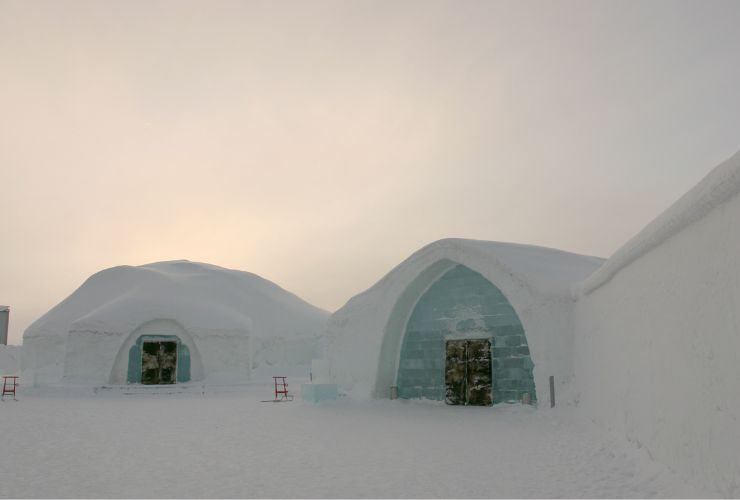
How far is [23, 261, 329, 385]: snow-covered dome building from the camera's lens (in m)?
24.7

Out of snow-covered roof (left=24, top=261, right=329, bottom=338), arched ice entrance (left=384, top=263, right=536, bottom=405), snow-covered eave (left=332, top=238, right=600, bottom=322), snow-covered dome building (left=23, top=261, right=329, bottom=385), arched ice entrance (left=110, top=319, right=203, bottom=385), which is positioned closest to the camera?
snow-covered eave (left=332, top=238, right=600, bottom=322)

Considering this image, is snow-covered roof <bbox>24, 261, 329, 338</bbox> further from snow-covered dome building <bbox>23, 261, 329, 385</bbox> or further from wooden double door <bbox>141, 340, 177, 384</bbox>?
wooden double door <bbox>141, 340, 177, 384</bbox>

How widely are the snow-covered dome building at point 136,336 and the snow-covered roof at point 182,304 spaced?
0.16 ft

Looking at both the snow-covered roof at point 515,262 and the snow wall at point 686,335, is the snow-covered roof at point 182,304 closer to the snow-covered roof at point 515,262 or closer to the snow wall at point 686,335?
the snow-covered roof at point 515,262

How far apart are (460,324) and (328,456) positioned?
879 cm

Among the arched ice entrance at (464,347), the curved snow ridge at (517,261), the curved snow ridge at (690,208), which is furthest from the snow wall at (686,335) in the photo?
the arched ice entrance at (464,347)

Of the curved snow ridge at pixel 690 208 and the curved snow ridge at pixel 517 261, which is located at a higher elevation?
the curved snow ridge at pixel 517 261

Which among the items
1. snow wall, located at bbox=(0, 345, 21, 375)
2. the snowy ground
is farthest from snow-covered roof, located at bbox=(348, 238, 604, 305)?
snow wall, located at bbox=(0, 345, 21, 375)

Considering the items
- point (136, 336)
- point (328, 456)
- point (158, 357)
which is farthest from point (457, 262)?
point (136, 336)

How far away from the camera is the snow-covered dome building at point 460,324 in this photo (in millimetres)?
14289

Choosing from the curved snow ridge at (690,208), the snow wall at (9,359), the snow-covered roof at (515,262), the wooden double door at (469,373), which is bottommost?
the snow wall at (9,359)

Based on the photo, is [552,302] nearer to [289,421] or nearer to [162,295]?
[289,421]

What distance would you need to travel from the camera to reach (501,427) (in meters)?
11.7

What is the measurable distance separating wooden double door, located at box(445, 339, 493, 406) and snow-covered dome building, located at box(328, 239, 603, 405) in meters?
0.03
